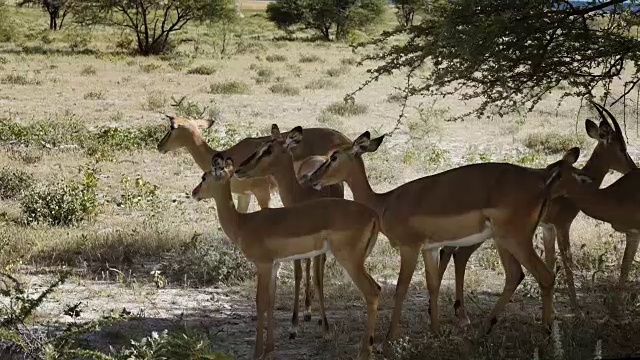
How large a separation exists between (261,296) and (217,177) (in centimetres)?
93

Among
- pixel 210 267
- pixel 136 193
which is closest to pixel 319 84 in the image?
pixel 136 193

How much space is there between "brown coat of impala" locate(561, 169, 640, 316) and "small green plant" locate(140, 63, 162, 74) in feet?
75.2

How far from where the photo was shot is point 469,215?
604cm

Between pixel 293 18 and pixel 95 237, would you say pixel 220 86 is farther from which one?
pixel 293 18

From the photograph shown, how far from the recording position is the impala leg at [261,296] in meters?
6.08

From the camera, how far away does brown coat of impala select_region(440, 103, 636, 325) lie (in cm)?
695

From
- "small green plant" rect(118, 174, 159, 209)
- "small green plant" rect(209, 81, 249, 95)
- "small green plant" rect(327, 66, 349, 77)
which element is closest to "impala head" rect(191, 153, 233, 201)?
"small green plant" rect(118, 174, 159, 209)

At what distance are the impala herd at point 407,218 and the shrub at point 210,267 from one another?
1.15 metres

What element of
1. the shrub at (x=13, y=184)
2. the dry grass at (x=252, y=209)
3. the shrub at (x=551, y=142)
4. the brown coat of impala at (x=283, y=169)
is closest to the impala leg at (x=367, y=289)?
the dry grass at (x=252, y=209)

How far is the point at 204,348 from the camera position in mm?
4980

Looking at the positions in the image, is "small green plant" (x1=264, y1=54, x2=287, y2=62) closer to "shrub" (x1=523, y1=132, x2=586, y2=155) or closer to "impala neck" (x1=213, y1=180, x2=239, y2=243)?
"shrub" (x1=523, y1=132, x2=586, y2=155)

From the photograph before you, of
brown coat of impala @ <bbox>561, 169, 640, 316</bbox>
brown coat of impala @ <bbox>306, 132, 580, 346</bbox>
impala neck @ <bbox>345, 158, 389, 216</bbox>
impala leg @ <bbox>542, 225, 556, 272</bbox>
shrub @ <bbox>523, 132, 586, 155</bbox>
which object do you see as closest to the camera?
brown coat of impala @ <bbox>306, 132, 580, 346</bbox>

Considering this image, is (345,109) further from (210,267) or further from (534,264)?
(534,264)

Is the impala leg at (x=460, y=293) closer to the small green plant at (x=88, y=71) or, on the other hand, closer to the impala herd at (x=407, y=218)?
the impala herd at (x=407, y=218)
